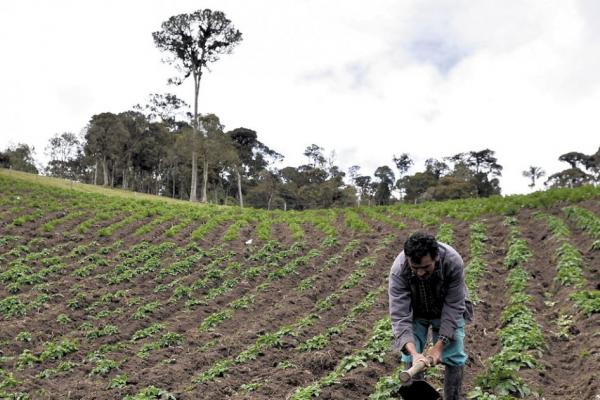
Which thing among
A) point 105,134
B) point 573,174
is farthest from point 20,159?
point 573,174

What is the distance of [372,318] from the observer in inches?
355

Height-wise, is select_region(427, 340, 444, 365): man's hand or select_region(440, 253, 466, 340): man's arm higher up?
select_region(440, 253, 466, 340): man's arm

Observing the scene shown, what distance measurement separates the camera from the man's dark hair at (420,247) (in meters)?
3.95

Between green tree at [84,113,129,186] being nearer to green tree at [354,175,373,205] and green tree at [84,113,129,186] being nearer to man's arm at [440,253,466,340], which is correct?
green tree at [354,175,373,205]

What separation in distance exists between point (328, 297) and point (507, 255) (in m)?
4.64

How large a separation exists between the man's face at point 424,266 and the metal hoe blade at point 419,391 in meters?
0.83

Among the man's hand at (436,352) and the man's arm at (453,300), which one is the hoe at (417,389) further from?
the man's arm at (453,300)

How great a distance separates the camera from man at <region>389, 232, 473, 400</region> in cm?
423

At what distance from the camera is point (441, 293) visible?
435cm


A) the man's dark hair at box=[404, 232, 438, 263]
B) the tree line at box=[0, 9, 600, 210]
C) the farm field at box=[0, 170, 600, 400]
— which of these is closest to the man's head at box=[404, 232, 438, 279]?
the man's dark hair at box=[404, 232, 438, 263]

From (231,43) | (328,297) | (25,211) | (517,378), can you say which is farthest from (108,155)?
(517,378)

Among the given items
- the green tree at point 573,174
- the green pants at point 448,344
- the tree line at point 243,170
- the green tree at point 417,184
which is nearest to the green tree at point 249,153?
the tree line at point 243,170

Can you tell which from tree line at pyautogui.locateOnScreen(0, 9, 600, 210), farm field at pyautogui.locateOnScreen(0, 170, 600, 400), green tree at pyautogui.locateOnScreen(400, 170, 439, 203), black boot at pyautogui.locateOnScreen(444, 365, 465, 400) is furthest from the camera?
green tree at pyautogui.locateOnScreen(400, 170, 439, 203)

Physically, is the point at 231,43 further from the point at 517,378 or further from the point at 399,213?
the point at 517,378
